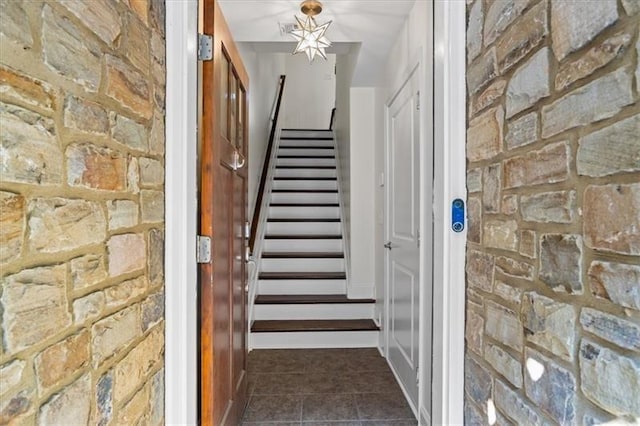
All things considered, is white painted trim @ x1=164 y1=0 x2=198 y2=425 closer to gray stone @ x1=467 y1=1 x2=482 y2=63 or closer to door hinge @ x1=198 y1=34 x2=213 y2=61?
door hinge @ x1=198 y1=34 x2=213 y2=61

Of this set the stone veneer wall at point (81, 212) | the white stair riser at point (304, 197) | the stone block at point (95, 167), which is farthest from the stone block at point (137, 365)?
the white stair riser at point (304, 197)

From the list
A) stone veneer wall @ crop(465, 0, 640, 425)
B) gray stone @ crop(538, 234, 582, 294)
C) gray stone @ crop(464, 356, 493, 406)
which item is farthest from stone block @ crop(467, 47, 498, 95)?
gray stone @ crop(464, 356, 493, 406)

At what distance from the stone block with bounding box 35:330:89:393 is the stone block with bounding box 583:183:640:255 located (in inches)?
41.5

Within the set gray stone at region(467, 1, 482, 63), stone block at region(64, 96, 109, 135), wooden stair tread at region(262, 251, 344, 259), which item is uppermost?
gray stone at region(467, 1, 482, 63)

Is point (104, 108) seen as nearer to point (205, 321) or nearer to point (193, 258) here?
point (193, 258)

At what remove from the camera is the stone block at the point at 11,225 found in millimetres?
607

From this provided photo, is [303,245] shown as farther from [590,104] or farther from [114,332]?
[590,104]

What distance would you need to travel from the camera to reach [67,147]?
30.2 inches

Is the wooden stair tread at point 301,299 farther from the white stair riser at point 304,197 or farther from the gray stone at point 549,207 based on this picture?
the gray stone at point 549,207

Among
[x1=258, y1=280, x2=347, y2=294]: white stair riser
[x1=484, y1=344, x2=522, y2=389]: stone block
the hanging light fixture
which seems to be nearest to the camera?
[x1=484, y1=344, x2=522, y2=389]: stone block

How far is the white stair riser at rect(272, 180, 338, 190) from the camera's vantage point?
489 cm

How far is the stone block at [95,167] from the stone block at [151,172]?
95mm

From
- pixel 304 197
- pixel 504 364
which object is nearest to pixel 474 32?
pixel 504 364

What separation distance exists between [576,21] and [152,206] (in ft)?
3.77
